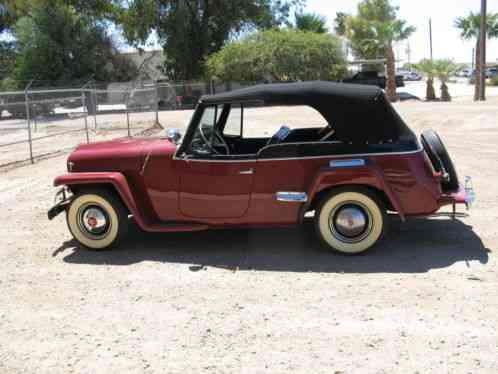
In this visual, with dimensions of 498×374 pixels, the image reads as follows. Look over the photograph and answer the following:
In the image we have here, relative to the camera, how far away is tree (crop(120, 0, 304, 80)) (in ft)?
135

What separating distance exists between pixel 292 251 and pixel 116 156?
81.8 inches

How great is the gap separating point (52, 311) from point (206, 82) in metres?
37.2

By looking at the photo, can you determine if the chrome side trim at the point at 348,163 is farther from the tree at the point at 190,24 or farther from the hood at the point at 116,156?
the tree at the point at 190,24

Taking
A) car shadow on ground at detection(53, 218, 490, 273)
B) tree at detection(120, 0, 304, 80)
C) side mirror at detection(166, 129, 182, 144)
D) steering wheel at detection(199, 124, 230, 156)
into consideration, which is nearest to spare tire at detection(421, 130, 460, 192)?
car shadow on ground at detection(53, 218, 490, 273)

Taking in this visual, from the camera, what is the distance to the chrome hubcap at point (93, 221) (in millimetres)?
6008

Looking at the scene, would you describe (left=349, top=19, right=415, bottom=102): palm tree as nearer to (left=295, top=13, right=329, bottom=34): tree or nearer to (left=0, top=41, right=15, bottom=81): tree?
(left=295, top=13, right=329, bottom=34): tree

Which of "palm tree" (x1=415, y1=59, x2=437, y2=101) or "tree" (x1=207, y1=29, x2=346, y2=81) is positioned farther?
"tree" (x1=207, y1=29, x2=346, y2=81)

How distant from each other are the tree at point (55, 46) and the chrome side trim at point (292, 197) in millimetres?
37426

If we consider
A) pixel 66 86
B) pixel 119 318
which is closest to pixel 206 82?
pixel 66 86

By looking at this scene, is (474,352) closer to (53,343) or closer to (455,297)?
(455,297)

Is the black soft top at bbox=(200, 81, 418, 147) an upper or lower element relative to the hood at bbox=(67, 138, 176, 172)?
upper

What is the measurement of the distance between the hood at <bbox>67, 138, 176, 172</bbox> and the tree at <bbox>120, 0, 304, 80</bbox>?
36.4 metres

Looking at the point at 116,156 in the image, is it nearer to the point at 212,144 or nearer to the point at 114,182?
the point at 114,182

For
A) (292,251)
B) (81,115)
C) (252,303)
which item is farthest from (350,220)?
(81,115)
